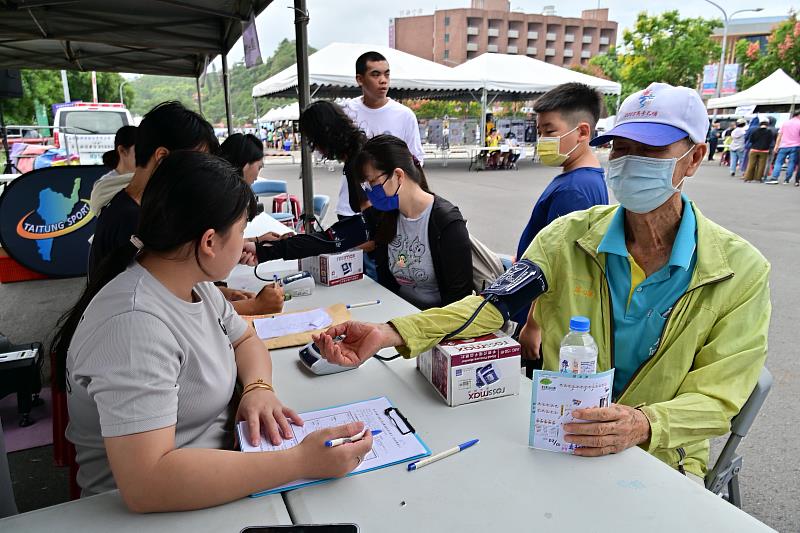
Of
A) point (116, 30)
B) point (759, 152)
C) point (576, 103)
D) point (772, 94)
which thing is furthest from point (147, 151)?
point (772, 94)

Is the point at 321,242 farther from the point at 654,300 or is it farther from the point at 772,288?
the point at 772,288

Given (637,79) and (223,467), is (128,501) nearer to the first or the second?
(223,467)

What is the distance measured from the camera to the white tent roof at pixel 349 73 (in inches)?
442

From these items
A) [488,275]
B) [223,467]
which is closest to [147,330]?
[223,467]

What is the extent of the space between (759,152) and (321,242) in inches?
512

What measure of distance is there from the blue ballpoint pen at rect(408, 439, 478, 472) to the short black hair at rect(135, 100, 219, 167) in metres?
1.61

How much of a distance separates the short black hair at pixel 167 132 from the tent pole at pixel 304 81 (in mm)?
1179

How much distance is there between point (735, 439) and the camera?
1.33 metres

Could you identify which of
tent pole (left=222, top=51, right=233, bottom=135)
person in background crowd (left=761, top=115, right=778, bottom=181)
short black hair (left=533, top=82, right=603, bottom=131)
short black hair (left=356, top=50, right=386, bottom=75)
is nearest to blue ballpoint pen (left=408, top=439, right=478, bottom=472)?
short black hair (left=533, top=82, right=603, bottom=131)

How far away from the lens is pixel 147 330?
99 centimetres

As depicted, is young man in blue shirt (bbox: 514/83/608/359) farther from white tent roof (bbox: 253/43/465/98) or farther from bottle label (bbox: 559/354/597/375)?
white tent roof (bbox: 253/43/465/98)

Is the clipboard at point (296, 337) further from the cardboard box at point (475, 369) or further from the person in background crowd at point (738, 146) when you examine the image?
the person in background crowd at point (738, 146)

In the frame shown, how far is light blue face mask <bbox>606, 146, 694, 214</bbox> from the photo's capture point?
4.53 feet

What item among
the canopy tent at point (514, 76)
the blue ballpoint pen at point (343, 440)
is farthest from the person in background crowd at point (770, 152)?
the blue ballpoint pen at point (343, 440)
